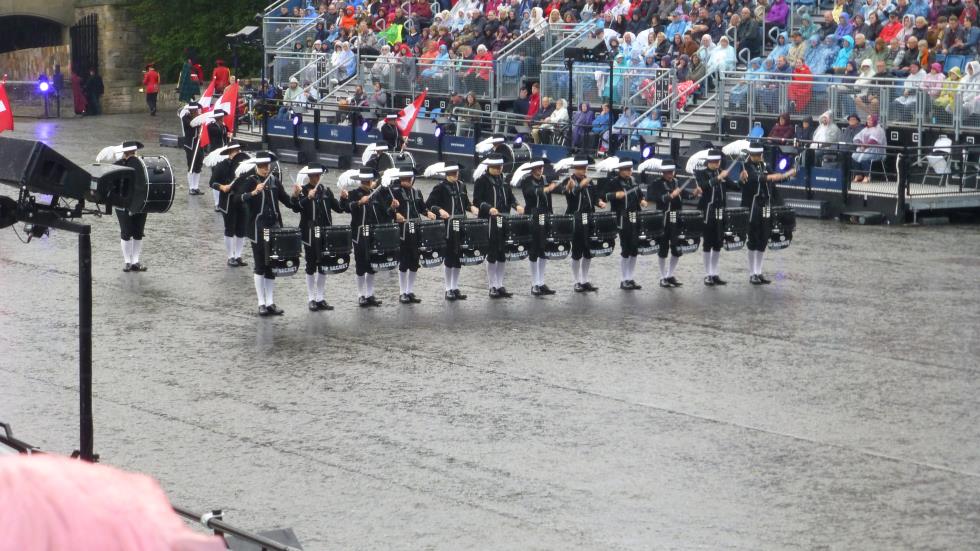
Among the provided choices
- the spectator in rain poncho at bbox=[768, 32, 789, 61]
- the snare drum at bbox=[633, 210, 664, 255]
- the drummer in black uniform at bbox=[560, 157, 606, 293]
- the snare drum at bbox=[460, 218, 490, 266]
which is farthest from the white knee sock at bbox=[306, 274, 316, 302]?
the spectator in rain poncho at bbox=[768, 32, 789, 61]

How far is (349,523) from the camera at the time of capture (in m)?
9.01

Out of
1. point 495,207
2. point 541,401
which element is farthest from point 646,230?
point 541,401

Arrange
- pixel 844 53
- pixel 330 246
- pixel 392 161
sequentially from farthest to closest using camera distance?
pixel 844 53 < pixel 392 161 < pixel 330 246

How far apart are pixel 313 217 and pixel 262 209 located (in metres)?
0.61

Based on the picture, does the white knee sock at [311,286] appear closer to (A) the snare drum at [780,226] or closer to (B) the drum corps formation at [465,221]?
(B) the drum corps formation at [465,221]

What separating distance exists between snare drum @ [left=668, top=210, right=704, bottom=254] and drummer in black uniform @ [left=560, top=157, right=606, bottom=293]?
950mm

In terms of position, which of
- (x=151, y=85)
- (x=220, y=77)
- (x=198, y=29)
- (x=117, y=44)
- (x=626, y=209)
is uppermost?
(x=198, y=29)

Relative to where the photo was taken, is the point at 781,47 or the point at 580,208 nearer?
the point at 580,208

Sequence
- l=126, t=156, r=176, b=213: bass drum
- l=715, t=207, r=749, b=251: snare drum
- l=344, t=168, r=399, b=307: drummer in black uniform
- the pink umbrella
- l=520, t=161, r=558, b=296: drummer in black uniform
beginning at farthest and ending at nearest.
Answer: l=715, t=207, r=749, b=251: snare drum < l=520, t=161, r=558, b=296: drummer in black uniform < l=126, t=156, r=176, b=213: bass drum < l=344, t=168, r=399, b=307: drummer in black uniform < the pink umbrella

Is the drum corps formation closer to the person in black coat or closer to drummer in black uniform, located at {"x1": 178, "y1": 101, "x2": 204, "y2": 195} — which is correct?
the person in black coat

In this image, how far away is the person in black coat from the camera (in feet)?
61.0

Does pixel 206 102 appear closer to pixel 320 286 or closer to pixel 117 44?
pixel 320 286

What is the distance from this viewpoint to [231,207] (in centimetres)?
1962

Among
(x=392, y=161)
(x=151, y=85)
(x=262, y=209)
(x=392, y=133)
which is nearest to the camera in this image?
(x=262, y=209)
